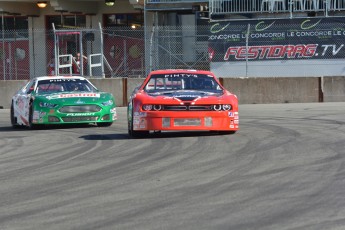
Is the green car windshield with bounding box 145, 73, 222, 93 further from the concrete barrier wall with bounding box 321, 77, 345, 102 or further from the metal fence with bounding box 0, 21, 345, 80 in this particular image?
the metal fence with bounding box 0, 21, 345, 80

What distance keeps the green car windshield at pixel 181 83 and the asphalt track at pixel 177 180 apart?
0.86m

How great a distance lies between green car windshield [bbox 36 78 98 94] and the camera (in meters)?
18.6

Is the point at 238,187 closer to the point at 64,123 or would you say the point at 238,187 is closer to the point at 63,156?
the point at 63,156

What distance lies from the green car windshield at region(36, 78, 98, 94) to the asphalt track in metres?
2.44

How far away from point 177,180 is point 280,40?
1986 centimetres

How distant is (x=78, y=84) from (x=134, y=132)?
173 inches

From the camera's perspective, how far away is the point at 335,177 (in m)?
9.55

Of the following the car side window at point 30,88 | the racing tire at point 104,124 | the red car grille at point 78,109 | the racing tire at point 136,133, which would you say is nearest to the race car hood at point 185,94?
the racing tire at point 136,133

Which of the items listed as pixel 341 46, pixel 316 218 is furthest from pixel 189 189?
pixel 341 46

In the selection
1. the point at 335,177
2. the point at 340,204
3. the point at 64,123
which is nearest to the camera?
the point at 340,204

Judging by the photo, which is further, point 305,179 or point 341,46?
point 341,46

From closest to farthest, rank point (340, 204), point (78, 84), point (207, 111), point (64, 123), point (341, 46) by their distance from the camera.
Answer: point (340, 204) → point (207, 111) → point (64, 123) → point (78, 84) → point (341, 46)

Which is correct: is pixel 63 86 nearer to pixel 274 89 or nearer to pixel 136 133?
pixel 136 133

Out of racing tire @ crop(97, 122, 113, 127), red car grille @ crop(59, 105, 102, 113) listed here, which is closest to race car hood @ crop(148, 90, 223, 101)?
red car grille @ crop(59, 105, 102, 113)
